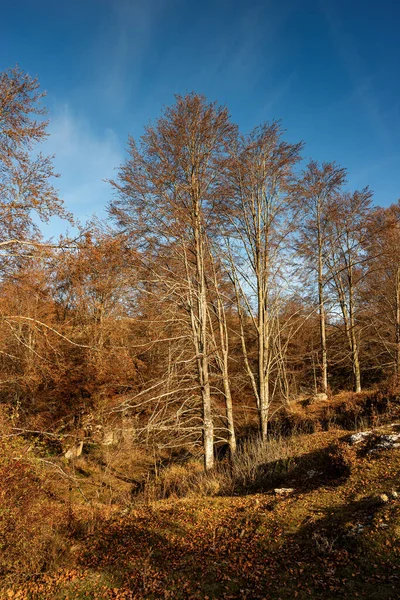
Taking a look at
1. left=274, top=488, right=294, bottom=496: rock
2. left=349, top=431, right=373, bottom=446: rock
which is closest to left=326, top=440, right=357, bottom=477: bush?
left=349, top=431, right=373, bottom=446: rock

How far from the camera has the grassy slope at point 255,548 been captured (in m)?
4.15

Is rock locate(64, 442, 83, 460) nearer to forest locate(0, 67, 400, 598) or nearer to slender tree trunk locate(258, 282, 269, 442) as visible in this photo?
forest locate(0, 67, 400, 598)


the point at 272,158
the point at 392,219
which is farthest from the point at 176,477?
the point at 392,219

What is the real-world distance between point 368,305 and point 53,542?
59.6ft

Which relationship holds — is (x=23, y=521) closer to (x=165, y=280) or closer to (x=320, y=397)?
(x=165, y=280)

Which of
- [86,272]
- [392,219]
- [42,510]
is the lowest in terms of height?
[42,510]

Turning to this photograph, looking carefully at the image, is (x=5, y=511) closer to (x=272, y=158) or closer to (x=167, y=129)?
(x=167, y=129)

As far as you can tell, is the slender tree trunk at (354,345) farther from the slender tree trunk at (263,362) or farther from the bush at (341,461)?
the bush at (341,461)

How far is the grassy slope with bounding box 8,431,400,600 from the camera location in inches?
163

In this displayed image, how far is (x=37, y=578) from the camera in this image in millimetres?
5230

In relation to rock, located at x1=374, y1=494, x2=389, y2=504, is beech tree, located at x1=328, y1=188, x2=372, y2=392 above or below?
above

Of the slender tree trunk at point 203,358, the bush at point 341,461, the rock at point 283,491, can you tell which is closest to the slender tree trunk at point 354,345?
the bush at point 341,461

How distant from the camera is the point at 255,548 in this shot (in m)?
5.06

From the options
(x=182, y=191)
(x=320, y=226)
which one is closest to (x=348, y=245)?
(x=320, y=226)
